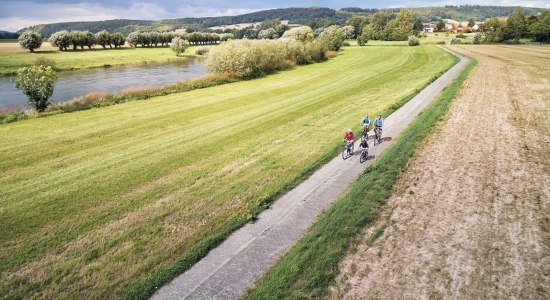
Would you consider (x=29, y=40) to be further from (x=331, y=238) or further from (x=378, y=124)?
(x=331, y=238)

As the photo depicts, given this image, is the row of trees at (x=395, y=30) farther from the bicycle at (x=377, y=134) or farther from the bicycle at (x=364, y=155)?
the bicycle at (x=364, y=155)

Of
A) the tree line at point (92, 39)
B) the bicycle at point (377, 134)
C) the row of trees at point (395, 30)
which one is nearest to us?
the bicycle at point (377, 134)

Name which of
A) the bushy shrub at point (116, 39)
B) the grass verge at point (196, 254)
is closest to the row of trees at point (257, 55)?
the grass verge at point (196, 254)

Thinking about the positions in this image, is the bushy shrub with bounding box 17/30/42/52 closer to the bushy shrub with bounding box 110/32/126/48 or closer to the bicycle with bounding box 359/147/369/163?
the bushy shrub with bounding box 110/32/126/48

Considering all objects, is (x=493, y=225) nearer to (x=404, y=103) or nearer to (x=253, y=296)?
(x=253, y=296)

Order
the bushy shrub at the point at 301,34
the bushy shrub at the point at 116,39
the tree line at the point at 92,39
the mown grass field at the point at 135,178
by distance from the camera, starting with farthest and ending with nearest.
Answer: the bushy shrub at the point at 116,39 → the tree line at the point at 92,39 → the bushy shrub at the point at 301,34 → the mown grass field at the point at 135,178

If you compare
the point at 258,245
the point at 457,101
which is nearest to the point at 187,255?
the point at 258,245
